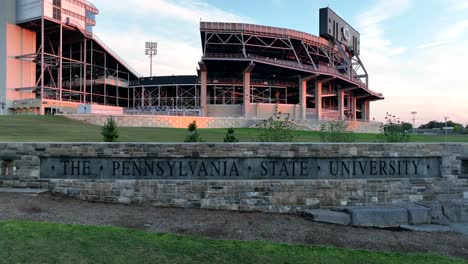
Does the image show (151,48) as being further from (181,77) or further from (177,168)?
(177,168)

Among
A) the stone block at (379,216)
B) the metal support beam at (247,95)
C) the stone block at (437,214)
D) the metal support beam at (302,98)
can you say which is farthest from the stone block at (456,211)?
the metal support beam at (302,98)

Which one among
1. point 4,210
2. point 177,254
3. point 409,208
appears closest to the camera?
point 177,254

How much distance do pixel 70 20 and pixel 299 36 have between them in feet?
138

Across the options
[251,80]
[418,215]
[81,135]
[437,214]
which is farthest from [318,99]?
[418,215]

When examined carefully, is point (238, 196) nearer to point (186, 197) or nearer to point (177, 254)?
point (186, 197)

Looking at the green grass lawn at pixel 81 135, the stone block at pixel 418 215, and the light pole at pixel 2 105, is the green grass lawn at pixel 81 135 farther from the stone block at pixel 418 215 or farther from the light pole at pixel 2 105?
the light pole at pixel 2 105

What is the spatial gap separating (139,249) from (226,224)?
263 centimetres

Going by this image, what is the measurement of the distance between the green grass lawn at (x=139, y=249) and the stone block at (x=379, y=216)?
2.30 metres

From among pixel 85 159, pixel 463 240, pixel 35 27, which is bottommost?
pixel 463 240

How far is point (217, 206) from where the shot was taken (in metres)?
9.34

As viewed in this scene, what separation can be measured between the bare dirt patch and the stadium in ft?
128

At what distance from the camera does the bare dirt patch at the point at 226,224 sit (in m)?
7.20

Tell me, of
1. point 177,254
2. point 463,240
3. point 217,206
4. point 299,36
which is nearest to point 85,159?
point 217,206

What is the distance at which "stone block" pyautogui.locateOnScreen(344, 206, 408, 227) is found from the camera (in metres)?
8.81
